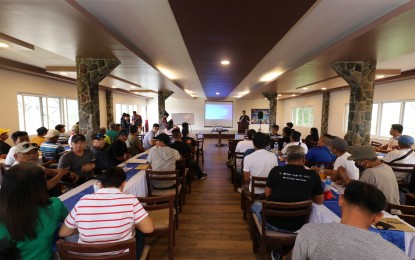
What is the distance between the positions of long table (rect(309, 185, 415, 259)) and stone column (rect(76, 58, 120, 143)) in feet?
13.0

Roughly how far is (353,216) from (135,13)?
9.49 ft

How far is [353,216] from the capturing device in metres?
1.11

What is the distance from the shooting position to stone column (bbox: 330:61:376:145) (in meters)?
4.14

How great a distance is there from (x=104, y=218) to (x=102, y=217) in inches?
0.5

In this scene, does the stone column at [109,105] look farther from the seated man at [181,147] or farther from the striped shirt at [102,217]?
the striped shirt at [102,217]

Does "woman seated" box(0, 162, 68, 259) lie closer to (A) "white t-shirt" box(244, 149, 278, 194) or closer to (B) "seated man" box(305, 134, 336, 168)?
(A) "white t-shirt" box(244, 149, 278, 194)

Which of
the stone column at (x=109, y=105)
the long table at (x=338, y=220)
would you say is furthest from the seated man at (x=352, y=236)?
the stone column at (x=109, y=105)

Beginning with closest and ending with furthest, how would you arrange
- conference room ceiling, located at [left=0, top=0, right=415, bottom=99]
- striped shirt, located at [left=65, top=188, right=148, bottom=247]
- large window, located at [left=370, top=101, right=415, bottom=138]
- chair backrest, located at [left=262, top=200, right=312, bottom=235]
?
striped shirt, located at [left=65, top=188, right=148, bottom=247] → chair backrest, located at [left=262, top=200, right=312, bottom=235] → conference room ceiling, located at [left=0, top=0, right=415, bottom=99] → large window, located at [left=370, top=101, right=415, bottom=138]

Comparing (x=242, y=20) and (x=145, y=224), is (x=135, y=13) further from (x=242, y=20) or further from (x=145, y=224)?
(x=145, y=224)

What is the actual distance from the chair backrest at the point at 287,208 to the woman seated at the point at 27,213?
62.4 inches

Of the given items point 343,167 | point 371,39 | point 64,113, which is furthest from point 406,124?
point 64,113

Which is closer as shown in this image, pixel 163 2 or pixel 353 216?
pixel 353 216

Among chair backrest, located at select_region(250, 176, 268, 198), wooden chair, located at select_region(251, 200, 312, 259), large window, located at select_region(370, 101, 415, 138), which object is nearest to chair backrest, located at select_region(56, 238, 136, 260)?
wooden chair, located at select_region(251, 200, 312, 259)

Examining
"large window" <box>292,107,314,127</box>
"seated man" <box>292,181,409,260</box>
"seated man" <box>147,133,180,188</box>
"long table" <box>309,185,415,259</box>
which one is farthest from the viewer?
"large window" <box>292,107,314,127</box>
